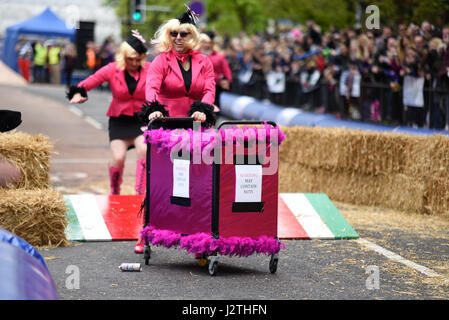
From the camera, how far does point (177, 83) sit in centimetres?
772

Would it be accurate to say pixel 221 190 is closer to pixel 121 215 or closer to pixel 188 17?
pixel 188 17

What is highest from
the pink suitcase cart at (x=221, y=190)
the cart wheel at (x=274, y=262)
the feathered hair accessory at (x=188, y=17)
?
the feathered hair accessory at (x=188, y=17)

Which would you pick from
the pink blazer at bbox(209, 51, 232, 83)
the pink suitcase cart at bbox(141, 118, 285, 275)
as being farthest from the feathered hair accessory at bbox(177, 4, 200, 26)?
the pink blazer at bbox(209, 51, 232, 83)

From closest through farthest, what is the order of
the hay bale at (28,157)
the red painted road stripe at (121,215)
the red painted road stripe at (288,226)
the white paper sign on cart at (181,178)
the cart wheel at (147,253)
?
the white paper sign on cart at (181,178) → the cart wheel at (147,253) → the hay bale at (28,157) → the red painted road stripe at (121,215) → the red painted road stripe at (288,226)

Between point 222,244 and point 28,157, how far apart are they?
2.59 metres

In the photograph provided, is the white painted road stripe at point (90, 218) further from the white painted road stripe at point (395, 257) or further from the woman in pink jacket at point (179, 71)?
the white painted road stripe at point (395, 257)

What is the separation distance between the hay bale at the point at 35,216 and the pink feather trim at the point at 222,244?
1.36 meters

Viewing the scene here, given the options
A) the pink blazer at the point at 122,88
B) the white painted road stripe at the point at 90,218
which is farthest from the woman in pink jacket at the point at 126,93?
the white painted road stripe at the point at 90,218

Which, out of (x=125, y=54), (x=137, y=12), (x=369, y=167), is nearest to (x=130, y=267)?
(x=125, y=54)

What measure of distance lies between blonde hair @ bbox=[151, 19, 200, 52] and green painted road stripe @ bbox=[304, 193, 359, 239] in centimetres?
249

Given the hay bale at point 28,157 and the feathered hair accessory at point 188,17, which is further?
the hay bale at point 28,157

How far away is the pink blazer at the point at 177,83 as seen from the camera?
764 cm

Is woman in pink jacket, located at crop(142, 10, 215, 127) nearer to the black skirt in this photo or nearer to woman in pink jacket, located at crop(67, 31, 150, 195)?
woman in pink jacket, located at crop(67, 31, 150, 195)

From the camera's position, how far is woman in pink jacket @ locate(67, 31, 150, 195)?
29.6 feet
